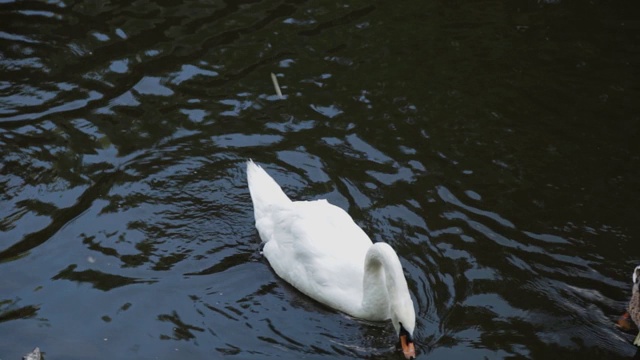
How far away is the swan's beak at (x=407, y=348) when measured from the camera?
7016 mm

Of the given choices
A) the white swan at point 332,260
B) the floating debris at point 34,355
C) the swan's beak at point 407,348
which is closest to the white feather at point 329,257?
the white swan at point 332,260

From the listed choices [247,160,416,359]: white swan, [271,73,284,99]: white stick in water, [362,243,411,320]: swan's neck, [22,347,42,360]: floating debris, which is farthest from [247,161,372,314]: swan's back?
[271,73,284,99]: white stick in water

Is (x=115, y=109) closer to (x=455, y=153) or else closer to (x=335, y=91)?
(x=335, y=91)

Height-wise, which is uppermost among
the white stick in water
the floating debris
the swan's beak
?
the white stick in water

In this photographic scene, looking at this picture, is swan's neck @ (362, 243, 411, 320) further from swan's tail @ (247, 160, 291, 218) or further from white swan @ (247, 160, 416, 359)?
swan's tail @ (247, 160, 291, 218)

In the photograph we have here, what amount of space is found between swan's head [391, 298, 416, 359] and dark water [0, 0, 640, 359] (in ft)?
0.91

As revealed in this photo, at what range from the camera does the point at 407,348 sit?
7.04 m

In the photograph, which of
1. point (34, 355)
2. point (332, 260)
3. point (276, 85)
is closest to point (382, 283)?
point (332, 260)

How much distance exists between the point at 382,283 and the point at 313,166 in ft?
8.05

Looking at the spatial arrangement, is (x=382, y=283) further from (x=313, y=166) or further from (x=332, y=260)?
(x=313, y=166)

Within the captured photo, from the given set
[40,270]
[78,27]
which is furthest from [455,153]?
[78,27]

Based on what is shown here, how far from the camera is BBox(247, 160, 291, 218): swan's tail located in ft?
28.5

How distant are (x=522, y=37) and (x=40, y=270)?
688cm

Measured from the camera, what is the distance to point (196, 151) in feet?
32.1
